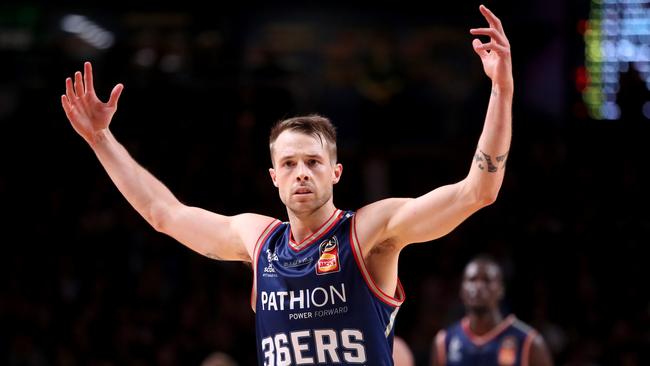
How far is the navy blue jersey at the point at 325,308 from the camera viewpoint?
4.49 metres

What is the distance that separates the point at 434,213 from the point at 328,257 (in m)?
0.58

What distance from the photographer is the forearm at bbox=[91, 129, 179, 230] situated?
206 inches

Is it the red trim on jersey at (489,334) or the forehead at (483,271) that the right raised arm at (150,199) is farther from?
the red trim on jersey at (489,334)

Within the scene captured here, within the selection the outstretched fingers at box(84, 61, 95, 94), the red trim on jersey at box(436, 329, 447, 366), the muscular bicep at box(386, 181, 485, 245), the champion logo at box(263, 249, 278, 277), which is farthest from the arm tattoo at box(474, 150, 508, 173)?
the red trim on jersey at box(436, 329, 447, 366)

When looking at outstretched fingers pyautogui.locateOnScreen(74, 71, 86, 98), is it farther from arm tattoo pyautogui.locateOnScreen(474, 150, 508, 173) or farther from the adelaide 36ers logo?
arm tattoo pyautogui.locateOnScreen(474, 150, 508, 173)

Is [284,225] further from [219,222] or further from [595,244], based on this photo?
[595,244]

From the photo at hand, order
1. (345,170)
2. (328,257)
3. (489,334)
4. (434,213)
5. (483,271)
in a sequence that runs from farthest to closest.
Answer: (345,170) → (489,334) → (483,271) → (328,257) → (434,213)

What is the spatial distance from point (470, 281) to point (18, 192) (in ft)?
21.8

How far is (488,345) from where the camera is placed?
8.84 metres

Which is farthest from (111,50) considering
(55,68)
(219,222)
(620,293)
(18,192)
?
(219,222)

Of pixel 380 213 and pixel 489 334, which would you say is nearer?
pixel 380 213

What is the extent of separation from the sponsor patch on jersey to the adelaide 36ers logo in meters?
4.48

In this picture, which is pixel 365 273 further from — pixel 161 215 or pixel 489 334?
pixel 489 334

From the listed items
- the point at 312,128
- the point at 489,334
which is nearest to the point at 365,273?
the point at 312,128
